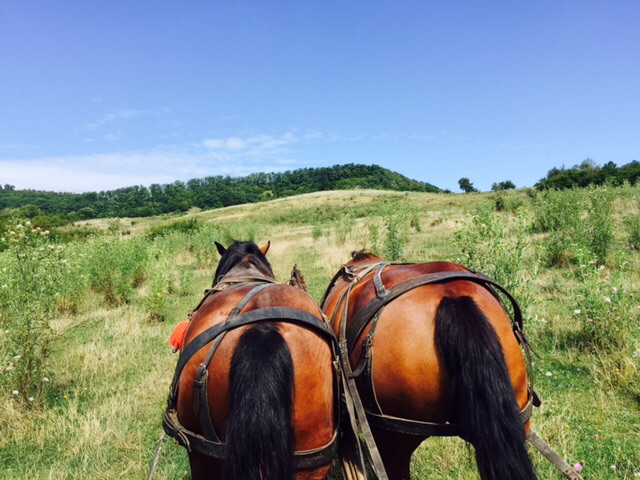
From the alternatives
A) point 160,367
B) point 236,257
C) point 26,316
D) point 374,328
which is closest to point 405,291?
point 374,328

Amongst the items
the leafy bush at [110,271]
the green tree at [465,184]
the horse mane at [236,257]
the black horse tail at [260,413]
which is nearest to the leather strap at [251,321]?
the black horse tail at [260,413]

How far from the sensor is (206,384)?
1.99 m

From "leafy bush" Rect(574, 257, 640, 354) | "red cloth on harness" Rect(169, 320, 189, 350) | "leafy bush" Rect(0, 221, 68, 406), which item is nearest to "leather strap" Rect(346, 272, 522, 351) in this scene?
"red cloth on harness" Rect(169, 320, 189, 350)

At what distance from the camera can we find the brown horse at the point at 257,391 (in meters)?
1.73

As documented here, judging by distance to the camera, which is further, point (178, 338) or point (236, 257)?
point (236, 257)

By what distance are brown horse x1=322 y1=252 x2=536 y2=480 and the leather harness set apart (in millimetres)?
307

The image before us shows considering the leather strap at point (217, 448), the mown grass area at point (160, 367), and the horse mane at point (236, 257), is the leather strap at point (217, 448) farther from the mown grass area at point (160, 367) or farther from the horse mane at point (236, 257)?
the horse mane at point (236, 257)

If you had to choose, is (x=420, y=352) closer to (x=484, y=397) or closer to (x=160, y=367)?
(x=484, y=397)

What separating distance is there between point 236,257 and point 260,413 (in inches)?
85.3

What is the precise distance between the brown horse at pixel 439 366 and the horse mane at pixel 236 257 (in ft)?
4.74

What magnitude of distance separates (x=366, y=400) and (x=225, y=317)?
44.4 inches

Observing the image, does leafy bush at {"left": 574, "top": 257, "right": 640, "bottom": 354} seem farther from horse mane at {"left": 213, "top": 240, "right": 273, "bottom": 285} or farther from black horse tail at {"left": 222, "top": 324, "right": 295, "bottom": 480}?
black horse tail at {"left": 222, "top": 324, "right": 295, "bottom": 480}

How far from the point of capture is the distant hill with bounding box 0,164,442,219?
282 ft

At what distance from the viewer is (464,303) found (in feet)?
6.58
